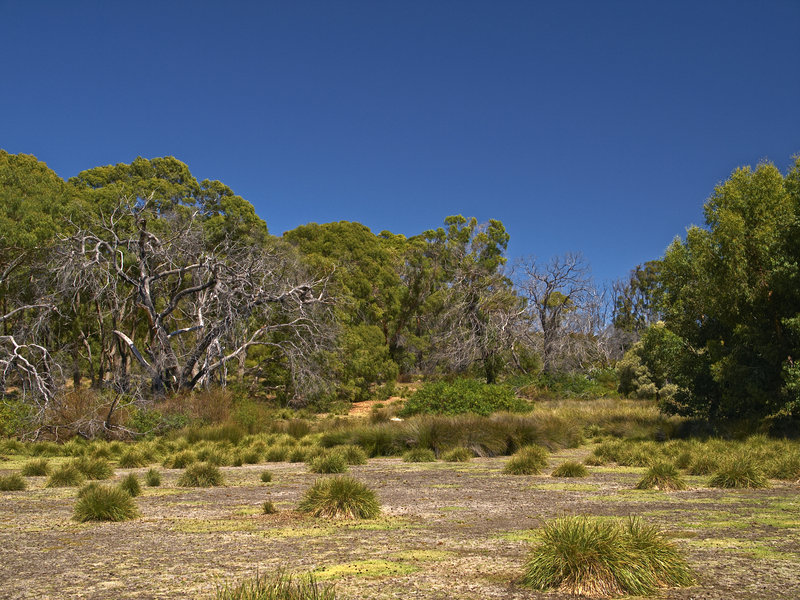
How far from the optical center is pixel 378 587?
401 cm

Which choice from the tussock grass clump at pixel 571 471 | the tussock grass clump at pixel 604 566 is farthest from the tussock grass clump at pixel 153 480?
the tussock grass clump at pixel 604 566

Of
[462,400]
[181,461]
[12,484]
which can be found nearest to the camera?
[12,484]

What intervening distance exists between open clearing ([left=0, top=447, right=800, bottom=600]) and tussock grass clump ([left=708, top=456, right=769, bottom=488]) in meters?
0.24

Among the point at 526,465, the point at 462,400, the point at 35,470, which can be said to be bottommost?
the point at 526,465

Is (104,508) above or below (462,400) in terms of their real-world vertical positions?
below

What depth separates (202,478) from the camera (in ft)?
32.5

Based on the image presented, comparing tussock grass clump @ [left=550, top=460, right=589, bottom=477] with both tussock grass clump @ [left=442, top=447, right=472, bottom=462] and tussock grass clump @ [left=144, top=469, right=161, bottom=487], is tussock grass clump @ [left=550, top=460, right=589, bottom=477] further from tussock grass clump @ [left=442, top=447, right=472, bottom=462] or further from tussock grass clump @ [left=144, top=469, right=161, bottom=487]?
tussock grass clump @ [left=144, top=469, right=161, bottom=487]

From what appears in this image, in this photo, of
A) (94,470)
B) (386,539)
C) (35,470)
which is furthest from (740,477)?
(35,470)

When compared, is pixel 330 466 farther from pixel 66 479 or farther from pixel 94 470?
pixel 66 479

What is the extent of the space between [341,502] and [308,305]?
19.5m

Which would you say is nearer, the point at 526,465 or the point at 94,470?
the point at 94,470

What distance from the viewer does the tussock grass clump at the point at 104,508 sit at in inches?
265

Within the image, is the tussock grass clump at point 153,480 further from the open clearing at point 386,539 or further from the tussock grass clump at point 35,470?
the tussock grass clump at point 35,470

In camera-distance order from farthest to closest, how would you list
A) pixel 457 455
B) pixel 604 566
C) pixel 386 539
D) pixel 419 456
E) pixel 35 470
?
pixel 419 456, pixel 457 455, pixel 35 470, pixel 386 539, pixel 604 566
